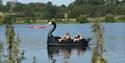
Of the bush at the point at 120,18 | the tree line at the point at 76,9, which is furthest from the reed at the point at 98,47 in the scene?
A: the bush at the point at 120,18

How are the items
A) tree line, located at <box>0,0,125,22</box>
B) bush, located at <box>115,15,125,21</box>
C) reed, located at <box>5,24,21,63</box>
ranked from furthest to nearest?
bush, located at <box>115,15,125,21</box> → tree line, located at <box>0,0,125,22</box> → reed, located at <box>5,24,21,63</box>

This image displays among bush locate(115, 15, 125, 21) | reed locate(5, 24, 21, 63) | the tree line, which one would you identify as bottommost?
bush locate(115, 15, 125, 21)

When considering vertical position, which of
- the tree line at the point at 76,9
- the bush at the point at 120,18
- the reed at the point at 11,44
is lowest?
the bush at the point at 120,18

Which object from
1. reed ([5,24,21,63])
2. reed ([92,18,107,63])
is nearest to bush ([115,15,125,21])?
reed ([5,24,21,63])

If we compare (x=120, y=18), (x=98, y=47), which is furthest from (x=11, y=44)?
(x=120, y=18)

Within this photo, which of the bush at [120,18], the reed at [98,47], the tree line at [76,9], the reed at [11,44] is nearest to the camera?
the reed at [98,47]

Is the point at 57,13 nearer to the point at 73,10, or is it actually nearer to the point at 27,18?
the point at 73,10

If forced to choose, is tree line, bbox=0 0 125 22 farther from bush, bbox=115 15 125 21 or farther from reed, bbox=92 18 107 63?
reed, bbox=92 18 107 63

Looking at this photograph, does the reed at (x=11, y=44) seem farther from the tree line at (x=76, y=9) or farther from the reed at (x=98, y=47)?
the tree line at (x=76, y=9)

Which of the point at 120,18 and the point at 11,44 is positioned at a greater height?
the point at 11,44

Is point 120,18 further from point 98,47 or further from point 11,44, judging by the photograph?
point 98,47

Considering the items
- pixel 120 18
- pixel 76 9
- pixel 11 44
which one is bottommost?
pixel 120 18

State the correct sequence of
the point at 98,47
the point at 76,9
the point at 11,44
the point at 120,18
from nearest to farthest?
1. the point at 98,47
2. the point at 11,44
3. the point at 120,18
4. the point at 76,9

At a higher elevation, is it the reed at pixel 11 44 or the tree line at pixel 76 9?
the reed at pixel 11 44
